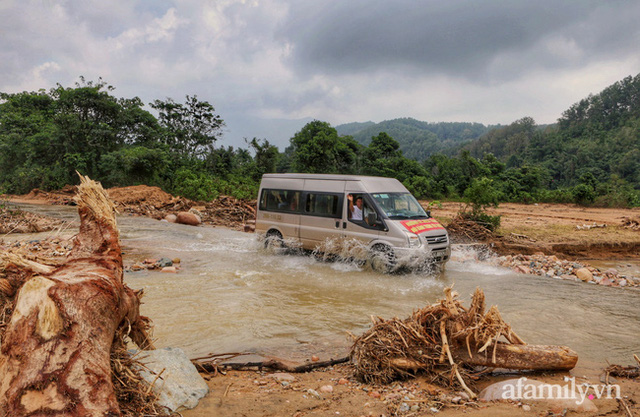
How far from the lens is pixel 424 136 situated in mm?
109500

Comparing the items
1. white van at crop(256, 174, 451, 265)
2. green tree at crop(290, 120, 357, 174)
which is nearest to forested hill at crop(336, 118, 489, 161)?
green tree at crop(290, 120, 357, 174)

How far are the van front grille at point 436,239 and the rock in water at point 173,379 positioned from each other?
21.7 ft

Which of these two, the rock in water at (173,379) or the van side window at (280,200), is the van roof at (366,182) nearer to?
the van side window at (280,200)

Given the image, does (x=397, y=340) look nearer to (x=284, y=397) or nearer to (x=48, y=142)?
(x=284, y=397)

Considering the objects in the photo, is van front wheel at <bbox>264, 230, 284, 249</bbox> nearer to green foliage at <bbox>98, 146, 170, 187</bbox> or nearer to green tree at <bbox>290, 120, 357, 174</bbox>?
green foliage at <bbox>98, 146, 170, 187</bbox>

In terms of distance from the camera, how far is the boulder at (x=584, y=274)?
32.4 ft

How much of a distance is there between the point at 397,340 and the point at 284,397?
121 centimetres

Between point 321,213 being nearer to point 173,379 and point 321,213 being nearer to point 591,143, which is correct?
point 173,379

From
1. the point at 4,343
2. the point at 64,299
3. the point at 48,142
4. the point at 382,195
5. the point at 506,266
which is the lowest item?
the point at 506,266

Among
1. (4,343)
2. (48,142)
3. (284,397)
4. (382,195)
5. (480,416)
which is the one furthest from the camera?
(48,142)

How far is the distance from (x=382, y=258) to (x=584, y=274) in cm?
494

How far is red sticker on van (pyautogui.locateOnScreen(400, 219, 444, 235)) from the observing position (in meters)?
9.35

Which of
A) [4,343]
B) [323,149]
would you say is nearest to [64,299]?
[4,343]

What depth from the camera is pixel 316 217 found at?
10.8m
